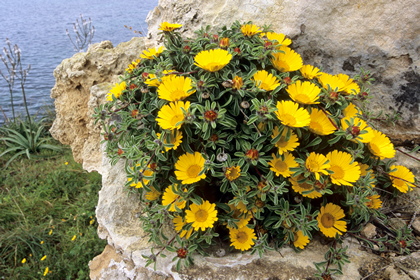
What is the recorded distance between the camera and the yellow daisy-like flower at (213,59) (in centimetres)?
165

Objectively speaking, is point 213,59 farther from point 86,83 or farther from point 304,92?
point 86,83

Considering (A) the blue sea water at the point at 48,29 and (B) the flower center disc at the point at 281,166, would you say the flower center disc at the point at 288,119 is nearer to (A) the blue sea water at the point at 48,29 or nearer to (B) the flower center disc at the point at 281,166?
(B) the flower center disc at the point at 281,166

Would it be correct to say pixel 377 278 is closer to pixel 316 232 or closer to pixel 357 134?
pixel 316 232

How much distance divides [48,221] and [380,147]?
133 inches

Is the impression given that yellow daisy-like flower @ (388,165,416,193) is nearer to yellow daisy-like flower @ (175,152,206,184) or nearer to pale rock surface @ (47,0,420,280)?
pale rock surface @ (47,0,420,280)

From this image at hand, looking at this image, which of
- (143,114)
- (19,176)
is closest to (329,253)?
(143,114)

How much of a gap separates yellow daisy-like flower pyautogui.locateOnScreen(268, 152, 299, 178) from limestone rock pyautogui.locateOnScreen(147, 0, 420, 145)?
2.64 feet

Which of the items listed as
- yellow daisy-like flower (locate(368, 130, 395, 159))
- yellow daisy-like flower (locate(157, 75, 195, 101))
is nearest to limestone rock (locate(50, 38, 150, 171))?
yellow daisy-like flower (locate(157, 75, 195, 101))

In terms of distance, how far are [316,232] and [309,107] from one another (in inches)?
26.8

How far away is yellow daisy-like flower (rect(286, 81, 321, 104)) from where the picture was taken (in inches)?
63.6

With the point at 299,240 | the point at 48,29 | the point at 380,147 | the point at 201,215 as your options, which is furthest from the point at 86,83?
the point at 48,29

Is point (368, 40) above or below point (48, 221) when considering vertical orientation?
above

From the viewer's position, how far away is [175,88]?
5.55 feet

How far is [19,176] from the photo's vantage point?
457cm
